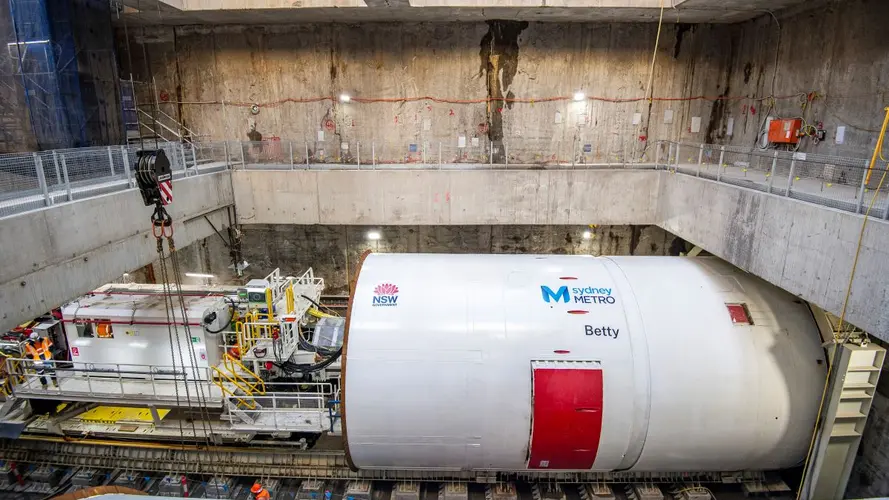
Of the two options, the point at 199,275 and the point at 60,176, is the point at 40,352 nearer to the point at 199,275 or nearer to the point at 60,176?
the point at 60,176

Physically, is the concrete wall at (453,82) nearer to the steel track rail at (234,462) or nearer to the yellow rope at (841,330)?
the yellow rope at (841,330)

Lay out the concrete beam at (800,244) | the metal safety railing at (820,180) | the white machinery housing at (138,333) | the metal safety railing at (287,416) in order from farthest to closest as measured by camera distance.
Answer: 1. the white machinery housing at (138,333)
2. the metal safety railing at (287,416)
3. the metal safety railing at (820,180)
4. the concrete beam at (800,244)

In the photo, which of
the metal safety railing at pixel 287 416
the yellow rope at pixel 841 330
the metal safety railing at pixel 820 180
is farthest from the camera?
the metal safety railing at pixel 287 416

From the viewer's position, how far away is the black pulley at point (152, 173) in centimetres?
652

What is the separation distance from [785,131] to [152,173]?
15.1 m

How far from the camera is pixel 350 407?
250 inches

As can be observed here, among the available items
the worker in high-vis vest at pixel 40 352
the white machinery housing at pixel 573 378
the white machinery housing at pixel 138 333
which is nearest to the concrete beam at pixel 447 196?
the white machinery housing at pixel 138 333

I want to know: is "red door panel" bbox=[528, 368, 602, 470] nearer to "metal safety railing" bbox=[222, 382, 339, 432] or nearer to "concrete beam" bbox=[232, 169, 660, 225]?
"metal safety railing" bbox=[222, 382, 339, 432]

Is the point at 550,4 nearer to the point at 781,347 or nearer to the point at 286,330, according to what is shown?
the point at 781,347

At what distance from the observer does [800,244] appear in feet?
20.6

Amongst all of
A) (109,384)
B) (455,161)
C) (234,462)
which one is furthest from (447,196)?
(109,384)

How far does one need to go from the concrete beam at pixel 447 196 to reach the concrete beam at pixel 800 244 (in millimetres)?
2691

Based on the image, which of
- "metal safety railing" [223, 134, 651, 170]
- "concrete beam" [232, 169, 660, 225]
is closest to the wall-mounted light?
"concrete beam" [232, 169, 660, 225]

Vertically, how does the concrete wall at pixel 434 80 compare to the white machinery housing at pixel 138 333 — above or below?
above
